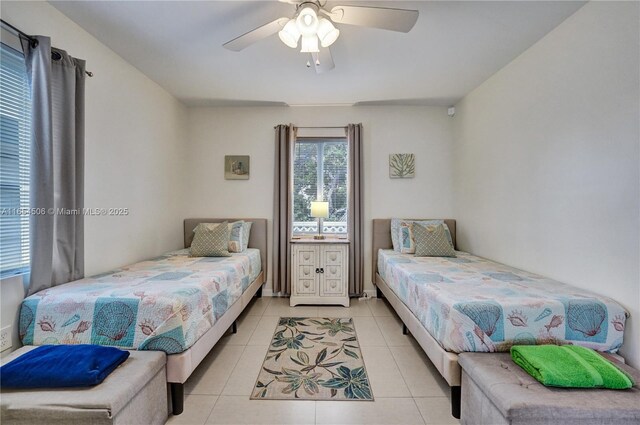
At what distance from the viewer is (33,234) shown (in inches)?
67.6

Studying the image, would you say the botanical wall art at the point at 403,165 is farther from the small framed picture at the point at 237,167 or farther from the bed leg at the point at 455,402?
the bed leg at the point at 455,402

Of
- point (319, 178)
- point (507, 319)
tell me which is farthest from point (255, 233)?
point (507, 319)

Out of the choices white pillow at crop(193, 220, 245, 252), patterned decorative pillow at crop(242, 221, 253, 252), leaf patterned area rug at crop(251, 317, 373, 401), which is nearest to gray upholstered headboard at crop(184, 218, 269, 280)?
patterned decorative pillow at crop(242, 221, 253, 252)

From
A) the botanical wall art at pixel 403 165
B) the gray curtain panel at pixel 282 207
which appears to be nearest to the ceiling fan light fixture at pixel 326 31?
the gray curtain panel at pixel 282 207

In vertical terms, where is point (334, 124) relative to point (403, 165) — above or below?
above

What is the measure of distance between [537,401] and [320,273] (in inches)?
96.0

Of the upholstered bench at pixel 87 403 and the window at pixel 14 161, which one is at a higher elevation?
the window at pixel 14 161

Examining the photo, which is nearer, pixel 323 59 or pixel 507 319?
pixel 507 319

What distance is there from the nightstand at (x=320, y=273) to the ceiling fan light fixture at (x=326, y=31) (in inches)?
85.8

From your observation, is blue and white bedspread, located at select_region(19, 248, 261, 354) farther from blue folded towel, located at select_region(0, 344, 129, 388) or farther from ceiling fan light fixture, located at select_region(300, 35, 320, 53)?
ceiling fan light fixture, located at select_region(300, 35, 320, 53)

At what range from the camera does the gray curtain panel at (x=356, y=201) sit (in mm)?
3648

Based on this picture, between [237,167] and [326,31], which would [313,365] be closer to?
[326,31]

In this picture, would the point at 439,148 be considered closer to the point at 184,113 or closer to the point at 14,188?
the point at 184,113

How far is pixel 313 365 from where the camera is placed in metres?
2.13
